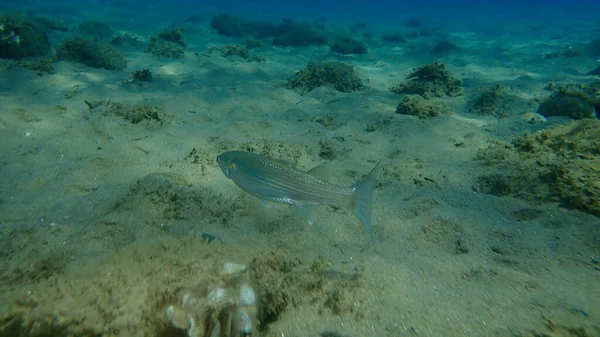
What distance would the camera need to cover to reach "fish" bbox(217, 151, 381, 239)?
278 centimetres

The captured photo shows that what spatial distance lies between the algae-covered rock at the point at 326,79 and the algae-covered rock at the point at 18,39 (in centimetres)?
768

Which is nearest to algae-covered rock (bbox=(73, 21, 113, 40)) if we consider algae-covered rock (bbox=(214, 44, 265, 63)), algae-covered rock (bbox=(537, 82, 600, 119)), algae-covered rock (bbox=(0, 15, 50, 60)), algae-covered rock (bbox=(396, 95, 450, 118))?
algae-covered rock (bbox=(0, 15, 50, 60))

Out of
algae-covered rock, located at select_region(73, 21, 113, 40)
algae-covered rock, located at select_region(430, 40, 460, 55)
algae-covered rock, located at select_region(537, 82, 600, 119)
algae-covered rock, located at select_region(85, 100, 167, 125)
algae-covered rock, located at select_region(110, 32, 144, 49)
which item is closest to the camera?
algae-covered rock, located at select_region(85, 100, 167, 125)

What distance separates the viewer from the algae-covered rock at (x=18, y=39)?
899 centimetres

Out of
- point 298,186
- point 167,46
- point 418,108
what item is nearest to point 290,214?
point 298,186

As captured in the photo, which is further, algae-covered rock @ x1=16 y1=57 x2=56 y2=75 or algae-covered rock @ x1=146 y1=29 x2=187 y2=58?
algae-covered rock @ x1=146 y1=29 x2=187 y2=58

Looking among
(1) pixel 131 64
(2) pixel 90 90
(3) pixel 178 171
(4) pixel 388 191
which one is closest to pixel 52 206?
(3) pixel 178 171

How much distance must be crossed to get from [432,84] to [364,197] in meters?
7.44

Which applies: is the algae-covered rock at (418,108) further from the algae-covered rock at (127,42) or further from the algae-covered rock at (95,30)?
the algae-covered rock at (95,30)

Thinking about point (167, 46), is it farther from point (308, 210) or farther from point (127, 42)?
point (308, 210)

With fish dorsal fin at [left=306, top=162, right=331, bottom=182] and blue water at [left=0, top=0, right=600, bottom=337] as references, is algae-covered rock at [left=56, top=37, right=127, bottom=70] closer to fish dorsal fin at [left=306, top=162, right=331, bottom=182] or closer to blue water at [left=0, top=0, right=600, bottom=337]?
blue water at [left=0, top=0, right=600, bottom=337]

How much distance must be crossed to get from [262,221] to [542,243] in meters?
2.99

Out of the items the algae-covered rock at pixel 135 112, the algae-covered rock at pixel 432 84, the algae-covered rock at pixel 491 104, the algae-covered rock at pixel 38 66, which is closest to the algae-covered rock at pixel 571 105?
the algae-covered rock at pixel 491 104

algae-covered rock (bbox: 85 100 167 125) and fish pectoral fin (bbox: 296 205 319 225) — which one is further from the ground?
fish pectoral fin (bbox: 296 205 319 225)
